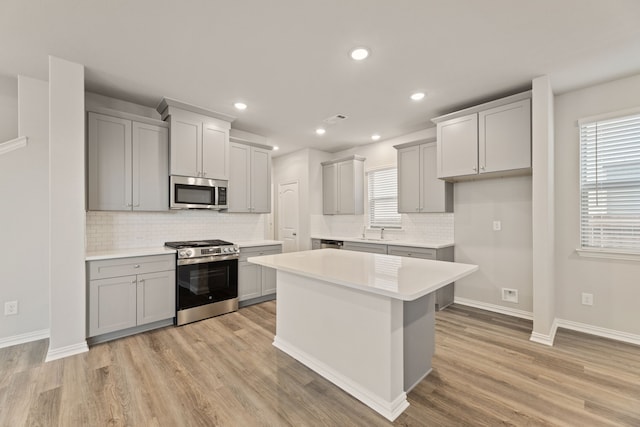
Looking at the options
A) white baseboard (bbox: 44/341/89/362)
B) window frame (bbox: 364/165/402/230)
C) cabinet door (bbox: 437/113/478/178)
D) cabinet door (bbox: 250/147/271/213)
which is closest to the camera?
white baseboard (bbox: 44/341/89/362)

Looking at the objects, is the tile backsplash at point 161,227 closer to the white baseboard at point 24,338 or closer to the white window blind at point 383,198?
the white baseboard at point 24,338

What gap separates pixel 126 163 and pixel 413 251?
382 centimetres

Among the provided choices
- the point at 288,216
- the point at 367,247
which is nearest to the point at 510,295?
the point at 367,247

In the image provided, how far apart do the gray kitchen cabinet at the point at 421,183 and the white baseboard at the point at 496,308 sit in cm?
135

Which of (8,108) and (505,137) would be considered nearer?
(8,108)

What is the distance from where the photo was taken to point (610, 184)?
3.00 meters

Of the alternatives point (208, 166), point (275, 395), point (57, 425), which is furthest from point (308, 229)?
point (57, 425)

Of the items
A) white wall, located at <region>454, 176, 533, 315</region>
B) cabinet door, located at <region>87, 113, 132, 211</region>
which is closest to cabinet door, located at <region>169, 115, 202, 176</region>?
cabinet door, located at <region>87, 113, 132, 211</region>

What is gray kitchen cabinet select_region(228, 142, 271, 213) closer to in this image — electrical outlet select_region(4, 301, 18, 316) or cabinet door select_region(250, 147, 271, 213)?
cabinet door select_region(250, 147, 271, 213)

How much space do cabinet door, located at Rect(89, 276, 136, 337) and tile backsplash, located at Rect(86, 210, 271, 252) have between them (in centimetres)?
68

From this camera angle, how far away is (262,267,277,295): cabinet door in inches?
168

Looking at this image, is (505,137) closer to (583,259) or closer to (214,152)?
(583,259)

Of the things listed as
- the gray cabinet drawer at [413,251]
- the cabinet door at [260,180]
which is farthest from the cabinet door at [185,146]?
the gray cabinet drawer at [413,251]

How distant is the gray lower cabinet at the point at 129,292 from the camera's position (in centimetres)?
283
